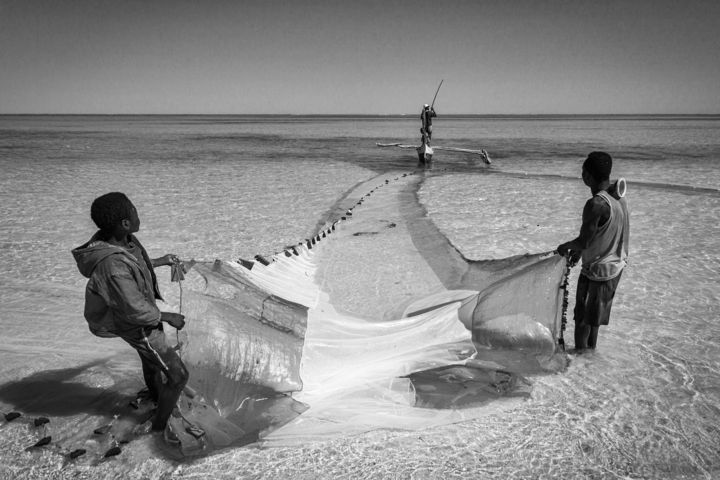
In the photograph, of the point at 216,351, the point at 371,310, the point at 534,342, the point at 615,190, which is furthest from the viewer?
the point at 371,310

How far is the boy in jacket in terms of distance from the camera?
267cm

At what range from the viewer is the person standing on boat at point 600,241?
3.67 m

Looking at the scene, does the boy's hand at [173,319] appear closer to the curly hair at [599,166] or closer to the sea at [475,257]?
the sea at [475,257]

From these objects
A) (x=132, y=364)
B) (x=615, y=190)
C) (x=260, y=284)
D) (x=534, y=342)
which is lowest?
(x=132, y=364)

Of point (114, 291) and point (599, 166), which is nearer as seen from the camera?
point (114, 291)

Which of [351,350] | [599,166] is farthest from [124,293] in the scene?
[599,166]

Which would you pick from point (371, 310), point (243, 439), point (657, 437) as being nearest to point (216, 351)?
point (243, 439)

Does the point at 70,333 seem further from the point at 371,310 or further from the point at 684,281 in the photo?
the point at 684,281

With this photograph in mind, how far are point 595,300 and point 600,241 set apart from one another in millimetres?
511

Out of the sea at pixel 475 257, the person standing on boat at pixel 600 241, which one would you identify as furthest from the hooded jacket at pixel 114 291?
the person standing on boat at pixel 600 241

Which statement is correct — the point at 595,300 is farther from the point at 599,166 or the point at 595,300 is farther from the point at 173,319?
the point at 173,319

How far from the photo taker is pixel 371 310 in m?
5.27

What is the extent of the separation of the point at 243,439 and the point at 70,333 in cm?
264

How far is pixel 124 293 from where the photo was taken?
267 cm
